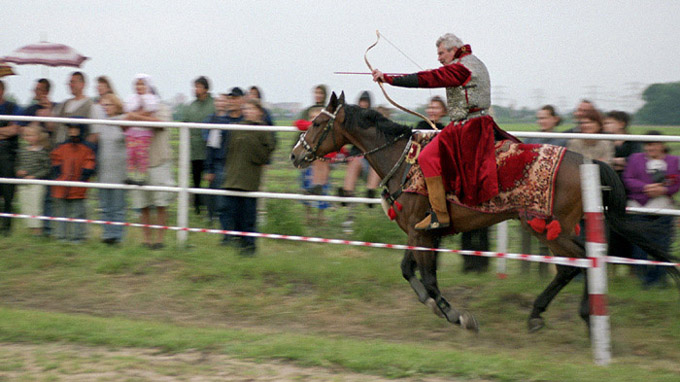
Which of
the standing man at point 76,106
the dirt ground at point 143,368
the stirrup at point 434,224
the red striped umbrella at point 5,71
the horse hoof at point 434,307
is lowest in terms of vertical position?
the dirt ground at point 143,368

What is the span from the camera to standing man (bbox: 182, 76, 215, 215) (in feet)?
31.5

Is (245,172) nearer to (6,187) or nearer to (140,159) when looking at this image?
(140,159)

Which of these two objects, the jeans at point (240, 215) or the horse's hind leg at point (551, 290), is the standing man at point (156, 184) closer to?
the jeans at point (240, 215)

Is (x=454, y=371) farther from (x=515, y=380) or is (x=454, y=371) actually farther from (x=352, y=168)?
(x=352, y=168)

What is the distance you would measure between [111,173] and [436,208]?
4.10 meters

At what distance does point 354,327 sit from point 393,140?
1.69 metres

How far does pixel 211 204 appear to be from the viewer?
9.31 metres

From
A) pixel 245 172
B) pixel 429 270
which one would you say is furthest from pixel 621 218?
pixel 245 172

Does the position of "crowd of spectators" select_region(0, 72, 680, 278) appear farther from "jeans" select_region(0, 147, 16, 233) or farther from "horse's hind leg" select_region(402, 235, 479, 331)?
"horse's hind leg" select_region(402, 235, 479, 331)

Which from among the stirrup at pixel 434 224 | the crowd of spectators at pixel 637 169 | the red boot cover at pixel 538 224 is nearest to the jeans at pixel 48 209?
the stirrup at pixel 434 224

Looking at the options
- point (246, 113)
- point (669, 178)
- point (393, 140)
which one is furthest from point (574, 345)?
point (246, 113)

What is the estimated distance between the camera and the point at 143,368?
217 inches

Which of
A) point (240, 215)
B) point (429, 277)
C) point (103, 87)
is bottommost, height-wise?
point (429, 277)

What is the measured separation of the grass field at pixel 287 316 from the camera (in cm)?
552
